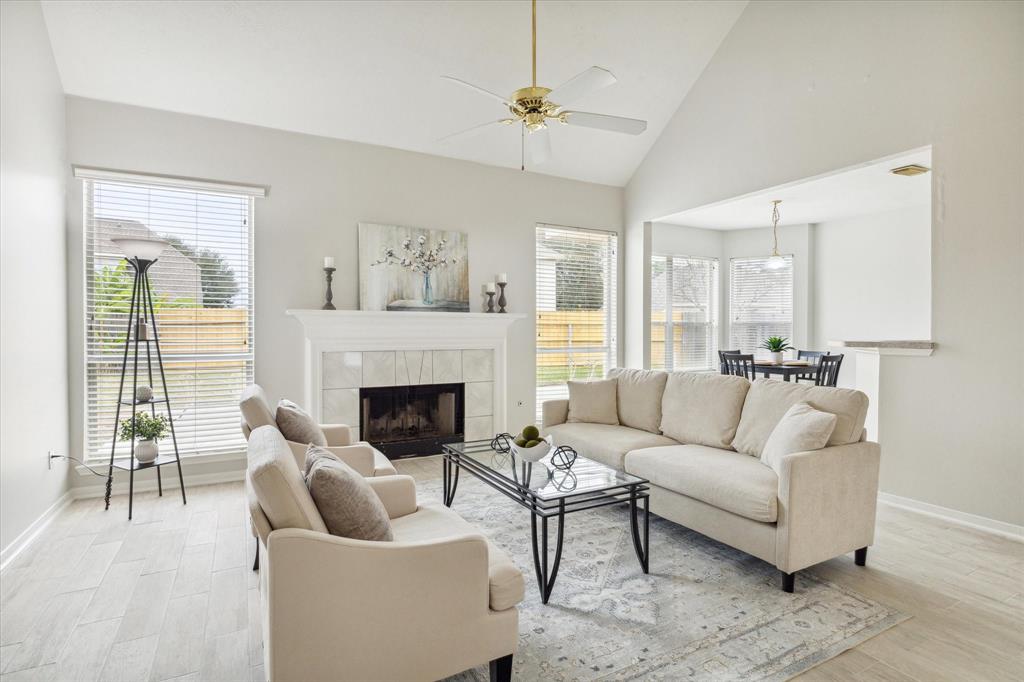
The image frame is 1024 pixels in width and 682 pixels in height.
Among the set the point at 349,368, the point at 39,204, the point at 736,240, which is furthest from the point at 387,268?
the point at 736,240

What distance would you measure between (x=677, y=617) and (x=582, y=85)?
2639 mm

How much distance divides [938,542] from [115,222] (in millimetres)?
6063

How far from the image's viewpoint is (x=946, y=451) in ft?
11.7

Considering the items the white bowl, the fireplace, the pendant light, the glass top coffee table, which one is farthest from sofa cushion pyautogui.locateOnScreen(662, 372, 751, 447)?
the pendant light

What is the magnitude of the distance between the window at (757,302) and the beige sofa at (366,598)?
22.3 feet

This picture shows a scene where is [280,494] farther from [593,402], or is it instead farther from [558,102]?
[593,402]

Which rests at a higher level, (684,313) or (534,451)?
(684,313)

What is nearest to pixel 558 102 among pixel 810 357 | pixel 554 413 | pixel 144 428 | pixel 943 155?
pixel 554 413

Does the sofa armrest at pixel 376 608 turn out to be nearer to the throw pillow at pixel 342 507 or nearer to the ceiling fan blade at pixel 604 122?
the throw pillow at pixel 342 507

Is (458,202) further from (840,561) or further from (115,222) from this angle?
(840,561)

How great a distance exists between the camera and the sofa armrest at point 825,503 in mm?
2500

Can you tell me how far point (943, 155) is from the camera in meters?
3.50

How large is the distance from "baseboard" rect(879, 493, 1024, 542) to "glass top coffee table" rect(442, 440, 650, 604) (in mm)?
2236

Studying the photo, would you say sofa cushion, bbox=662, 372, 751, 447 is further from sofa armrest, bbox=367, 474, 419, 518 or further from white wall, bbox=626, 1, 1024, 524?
sofa armrest, bbox=367, 474, 419, 518
